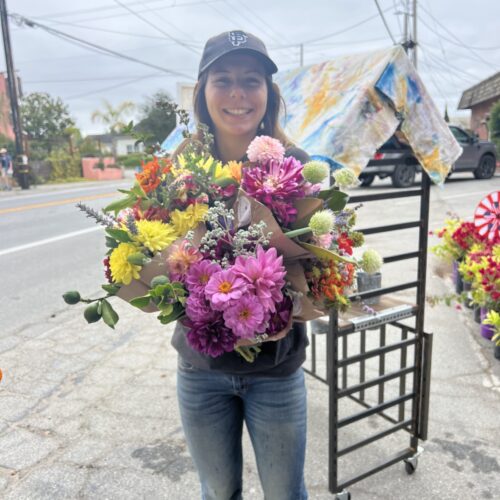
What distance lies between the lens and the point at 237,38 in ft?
5.12

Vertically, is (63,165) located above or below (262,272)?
below

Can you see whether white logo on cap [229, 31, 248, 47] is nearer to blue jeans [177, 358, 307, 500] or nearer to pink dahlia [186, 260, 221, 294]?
pink dahlia [186, 260, 221, 294]

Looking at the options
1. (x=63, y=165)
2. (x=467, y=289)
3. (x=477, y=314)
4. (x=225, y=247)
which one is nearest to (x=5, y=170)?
(x=63, y=165)

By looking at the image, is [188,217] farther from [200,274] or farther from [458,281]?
[458,281]

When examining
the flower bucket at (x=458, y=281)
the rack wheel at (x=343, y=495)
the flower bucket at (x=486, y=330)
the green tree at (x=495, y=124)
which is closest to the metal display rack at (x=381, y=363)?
the rack wheel at (x=343, y=495)

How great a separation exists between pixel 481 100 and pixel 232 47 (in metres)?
24.9

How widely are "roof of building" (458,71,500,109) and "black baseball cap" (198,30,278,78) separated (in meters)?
22.6

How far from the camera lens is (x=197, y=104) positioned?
1.73 metres

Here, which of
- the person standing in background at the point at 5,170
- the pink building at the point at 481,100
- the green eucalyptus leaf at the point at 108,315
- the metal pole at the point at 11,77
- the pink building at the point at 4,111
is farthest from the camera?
the pink building at the point at 4,111

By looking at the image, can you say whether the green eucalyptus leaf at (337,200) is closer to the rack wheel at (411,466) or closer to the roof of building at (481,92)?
the rack wheel at (411,466)

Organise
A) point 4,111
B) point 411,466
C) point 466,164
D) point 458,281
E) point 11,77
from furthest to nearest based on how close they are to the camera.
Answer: point 4,111
point 11,77
point 466,164
point 458,281
point 411,466

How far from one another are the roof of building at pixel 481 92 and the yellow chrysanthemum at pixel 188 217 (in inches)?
913

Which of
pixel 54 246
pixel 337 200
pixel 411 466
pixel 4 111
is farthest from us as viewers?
pixel 4 111

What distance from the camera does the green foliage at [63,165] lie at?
25.5 m
